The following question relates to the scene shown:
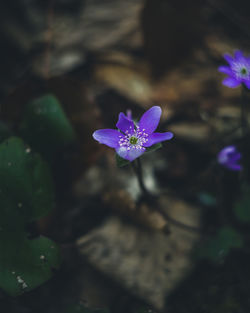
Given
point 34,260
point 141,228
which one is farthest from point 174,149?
point 34,260

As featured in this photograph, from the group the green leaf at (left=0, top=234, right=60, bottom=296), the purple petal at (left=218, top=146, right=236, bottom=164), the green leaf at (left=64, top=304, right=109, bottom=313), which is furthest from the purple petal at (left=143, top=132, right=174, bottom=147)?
the green leaf at (left=64, top=304, right=109, bottom=313)

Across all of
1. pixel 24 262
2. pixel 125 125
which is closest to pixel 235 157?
pixel 125 125

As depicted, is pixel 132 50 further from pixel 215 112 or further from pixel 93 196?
pixel 93 196

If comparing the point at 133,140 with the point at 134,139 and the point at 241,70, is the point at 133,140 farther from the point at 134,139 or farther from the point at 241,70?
the point at 241,70

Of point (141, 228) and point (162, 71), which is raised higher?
point (162, 71)

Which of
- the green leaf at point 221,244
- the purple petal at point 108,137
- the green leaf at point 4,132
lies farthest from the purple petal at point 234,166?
the green leaf at point 4,132

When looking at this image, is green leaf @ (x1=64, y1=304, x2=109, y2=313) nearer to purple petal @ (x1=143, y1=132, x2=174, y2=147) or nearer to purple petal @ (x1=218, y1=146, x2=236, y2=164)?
purple petal @ (x1=143, y1=132, x2=174, y2=147)
